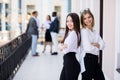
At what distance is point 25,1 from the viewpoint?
20.7 metres

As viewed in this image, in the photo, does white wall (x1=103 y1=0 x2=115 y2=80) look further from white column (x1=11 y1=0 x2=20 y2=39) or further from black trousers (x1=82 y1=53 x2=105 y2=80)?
white column (x1=11 y1=0 x2=20 y2=39)

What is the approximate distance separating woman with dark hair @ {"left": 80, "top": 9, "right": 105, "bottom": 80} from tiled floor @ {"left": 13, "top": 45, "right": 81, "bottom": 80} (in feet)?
11.6

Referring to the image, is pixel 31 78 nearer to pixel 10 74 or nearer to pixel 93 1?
pixel 10 74

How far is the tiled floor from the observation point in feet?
25.2

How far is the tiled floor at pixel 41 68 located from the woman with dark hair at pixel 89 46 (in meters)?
3.53

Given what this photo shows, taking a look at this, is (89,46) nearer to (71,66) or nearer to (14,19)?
(71,66)

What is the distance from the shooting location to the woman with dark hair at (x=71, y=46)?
164 inches

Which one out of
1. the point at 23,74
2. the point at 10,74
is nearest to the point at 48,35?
the point at 23,74

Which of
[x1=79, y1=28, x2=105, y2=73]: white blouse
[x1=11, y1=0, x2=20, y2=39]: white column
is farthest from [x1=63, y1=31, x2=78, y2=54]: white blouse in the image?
[x1=11, y1=0, x2=20, y2=39]: white column

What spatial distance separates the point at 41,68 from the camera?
9047 millimetres

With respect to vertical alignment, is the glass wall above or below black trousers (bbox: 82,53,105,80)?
above

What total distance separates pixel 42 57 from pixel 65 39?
7065 mm

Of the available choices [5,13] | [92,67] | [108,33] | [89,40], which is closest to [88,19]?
[89,40]

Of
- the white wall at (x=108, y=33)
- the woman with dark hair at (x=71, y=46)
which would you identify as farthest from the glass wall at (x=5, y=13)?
the woman with dark hair at (x=71, y=46)
